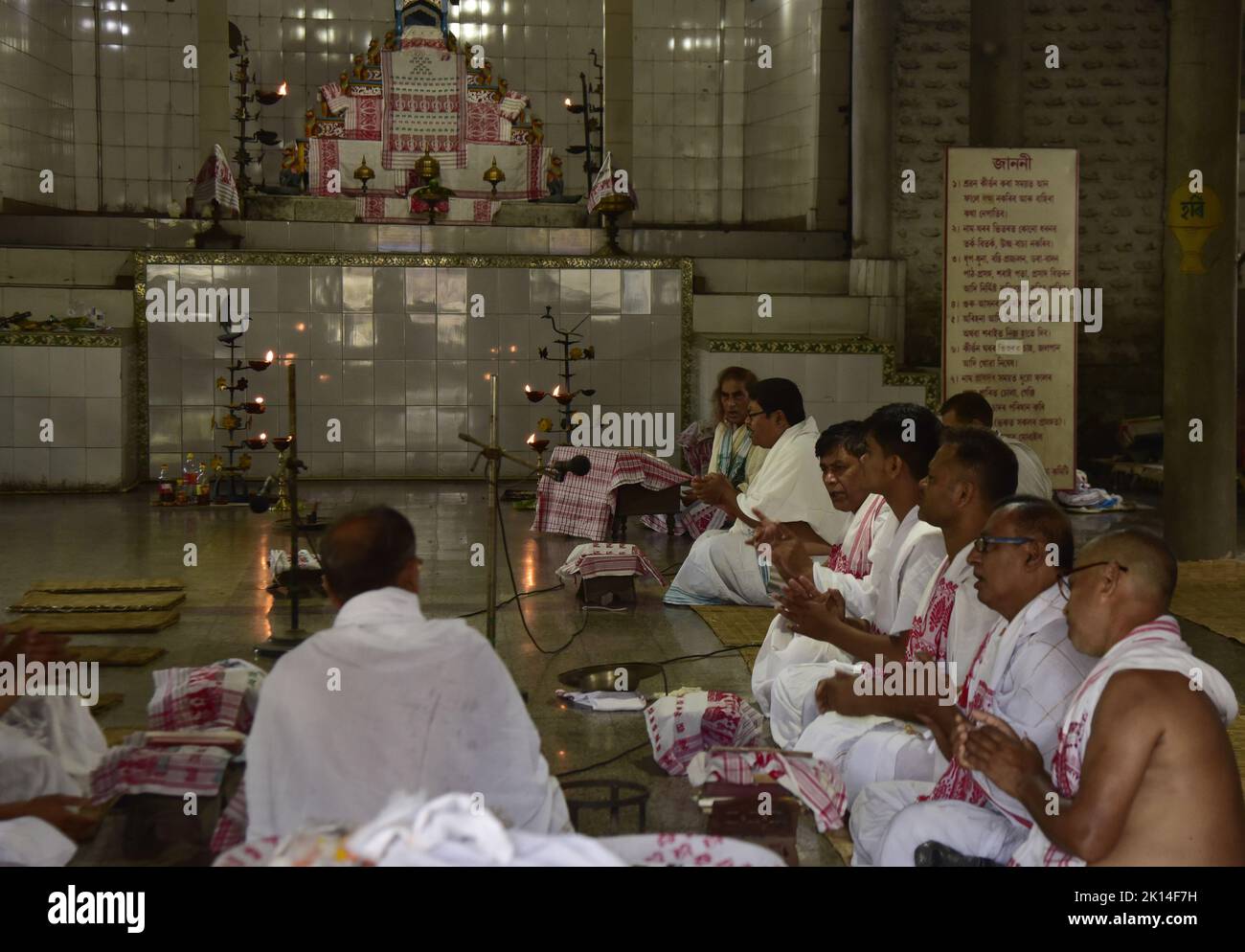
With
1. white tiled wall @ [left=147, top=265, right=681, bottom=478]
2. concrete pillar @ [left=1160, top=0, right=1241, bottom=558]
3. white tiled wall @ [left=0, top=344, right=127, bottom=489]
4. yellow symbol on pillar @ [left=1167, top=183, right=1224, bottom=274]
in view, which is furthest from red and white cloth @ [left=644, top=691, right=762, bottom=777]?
white tiled wall @ [left=0, top=344, right=127, bottom=489]

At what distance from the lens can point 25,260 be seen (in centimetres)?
1355

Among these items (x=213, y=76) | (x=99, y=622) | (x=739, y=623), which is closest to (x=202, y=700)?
(x=99, y=622)

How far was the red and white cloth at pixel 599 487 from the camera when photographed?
966 cm

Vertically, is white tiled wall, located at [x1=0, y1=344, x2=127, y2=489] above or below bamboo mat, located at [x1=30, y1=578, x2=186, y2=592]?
above

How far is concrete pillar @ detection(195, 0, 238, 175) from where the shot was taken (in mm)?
15281

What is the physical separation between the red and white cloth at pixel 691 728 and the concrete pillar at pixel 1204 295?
5351mm

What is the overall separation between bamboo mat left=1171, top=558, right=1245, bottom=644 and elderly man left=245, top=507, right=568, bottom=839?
536 cm

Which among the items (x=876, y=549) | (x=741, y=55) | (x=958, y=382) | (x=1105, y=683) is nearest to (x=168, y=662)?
(x=876, y=549)

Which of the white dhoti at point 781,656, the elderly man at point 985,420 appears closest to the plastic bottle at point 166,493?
the elderly man at point 985,420

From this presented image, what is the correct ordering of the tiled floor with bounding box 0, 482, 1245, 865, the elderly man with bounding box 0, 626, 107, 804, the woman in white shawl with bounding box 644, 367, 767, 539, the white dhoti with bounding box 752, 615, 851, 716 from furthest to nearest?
the woman in white shawl with bounding box 644, 367, 767, 539 → the white dhoti with bounding box 752, 615, 851, 716 → the tiled floor with bounding box 0, 482, 1245, 865 → the elderly man with bounding box 0, 626, 107, 804

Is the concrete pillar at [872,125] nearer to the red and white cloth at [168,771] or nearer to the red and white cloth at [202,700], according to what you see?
the red and white cloth at [202,700]

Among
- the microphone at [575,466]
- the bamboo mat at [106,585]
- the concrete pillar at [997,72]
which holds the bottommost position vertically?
the bamboo mat at [106,585]

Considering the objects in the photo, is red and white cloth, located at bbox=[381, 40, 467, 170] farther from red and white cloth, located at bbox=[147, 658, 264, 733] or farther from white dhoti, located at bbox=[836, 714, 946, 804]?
white dhoti, located at bbox=[836, 714, 946, 804]

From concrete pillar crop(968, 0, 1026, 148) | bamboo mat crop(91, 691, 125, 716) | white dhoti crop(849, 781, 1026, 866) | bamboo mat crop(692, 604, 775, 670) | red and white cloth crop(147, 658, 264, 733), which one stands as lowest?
bamboo mat crop(91, 691, 125, 716)
